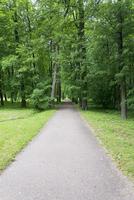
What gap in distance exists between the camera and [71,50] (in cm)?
2653

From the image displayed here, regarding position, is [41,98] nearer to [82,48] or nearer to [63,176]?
[82,48]

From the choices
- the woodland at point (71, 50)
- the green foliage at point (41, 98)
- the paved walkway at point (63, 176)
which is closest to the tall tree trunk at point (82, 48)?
the woodland at point (71, 50)

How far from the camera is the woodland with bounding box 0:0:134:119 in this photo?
62.7ft

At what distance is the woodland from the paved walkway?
11492 millimetres

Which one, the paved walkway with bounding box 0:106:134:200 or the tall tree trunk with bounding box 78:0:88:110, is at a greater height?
the tall tree trunk with bounding box 78:0:88:110

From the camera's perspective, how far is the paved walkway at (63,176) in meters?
4.80

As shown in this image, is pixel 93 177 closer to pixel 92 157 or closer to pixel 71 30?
pixel 92 157

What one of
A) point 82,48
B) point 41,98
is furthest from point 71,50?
point 41,98

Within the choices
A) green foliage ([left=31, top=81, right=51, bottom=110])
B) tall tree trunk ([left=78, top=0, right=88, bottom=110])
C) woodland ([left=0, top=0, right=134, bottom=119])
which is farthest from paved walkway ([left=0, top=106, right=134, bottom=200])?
green foliage ([left=31, top=81, right=51, bottom=110])

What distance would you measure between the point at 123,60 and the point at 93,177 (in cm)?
1438

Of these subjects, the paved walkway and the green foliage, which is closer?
the paved walkway

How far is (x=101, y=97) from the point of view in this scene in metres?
29.4

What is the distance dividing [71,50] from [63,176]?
21590mm

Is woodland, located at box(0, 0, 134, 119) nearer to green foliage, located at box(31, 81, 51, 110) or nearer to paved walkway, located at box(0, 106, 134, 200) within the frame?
green foliage, located at box(31, 81, 51, 110)
